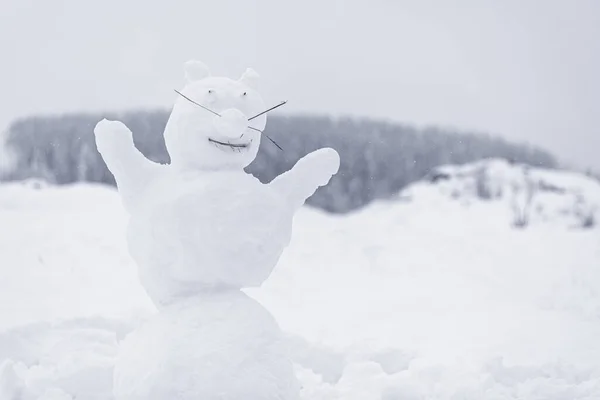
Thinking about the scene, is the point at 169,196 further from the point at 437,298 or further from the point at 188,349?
the point at 437,298

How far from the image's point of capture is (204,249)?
341cm

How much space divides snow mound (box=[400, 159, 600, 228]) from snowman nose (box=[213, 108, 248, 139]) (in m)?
8.26

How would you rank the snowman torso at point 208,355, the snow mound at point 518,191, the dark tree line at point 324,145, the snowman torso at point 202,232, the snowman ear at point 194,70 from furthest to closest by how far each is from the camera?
the dark tree line at point 324,145 → the snow mound at point 518,191 → the snowman ear at point 194,70 → the snowman torso at point 202,232 → the snowman torso at point 208,355

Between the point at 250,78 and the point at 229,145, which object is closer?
the point at 229,145

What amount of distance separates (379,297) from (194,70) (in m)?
4.37

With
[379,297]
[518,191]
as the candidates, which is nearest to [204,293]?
[379,297]

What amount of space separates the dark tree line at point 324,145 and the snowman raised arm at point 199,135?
→ 9.73 m

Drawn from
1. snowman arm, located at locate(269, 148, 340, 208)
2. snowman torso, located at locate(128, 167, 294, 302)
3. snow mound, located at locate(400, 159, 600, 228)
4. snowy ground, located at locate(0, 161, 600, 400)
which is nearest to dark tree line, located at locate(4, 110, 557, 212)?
snow mound, located at locate(400, 159, 600, 228)

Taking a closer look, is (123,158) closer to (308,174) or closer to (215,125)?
(215,125)

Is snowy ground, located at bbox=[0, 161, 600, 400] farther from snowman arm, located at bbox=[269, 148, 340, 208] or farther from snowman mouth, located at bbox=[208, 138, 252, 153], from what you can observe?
snowman mouth, located at bbox=[208, 138, 252, 153]

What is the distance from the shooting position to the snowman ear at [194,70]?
12.3 ft

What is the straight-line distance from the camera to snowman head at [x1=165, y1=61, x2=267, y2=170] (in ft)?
11.4

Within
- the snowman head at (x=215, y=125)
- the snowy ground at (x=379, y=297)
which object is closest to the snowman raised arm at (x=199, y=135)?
the snowman head at (x=215, y=125)

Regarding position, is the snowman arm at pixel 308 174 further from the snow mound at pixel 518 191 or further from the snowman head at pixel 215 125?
the snow mound at pixel 518 191
